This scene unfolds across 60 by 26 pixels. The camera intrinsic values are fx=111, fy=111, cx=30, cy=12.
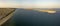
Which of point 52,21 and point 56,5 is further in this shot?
point 56,5

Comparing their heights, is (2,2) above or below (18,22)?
above

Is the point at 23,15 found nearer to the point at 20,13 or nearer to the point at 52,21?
the point at 20,13

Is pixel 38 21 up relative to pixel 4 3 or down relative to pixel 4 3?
down

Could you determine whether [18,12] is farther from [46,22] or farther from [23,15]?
[46,22]

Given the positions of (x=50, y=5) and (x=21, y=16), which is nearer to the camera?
(x=21, y=16)

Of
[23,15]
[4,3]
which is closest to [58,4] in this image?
[23,15]

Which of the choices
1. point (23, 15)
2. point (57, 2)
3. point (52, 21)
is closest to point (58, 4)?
point (57, 2)
